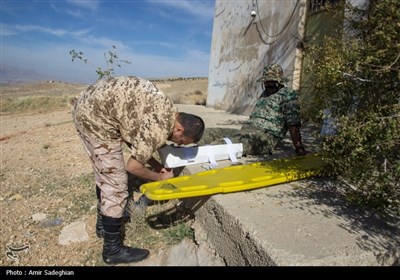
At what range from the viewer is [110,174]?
8.20 ft

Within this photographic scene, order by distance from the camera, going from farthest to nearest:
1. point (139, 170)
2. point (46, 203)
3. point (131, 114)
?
point (46, 203) < point (139, 170) < point (131, 114)

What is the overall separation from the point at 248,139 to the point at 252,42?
4.91 metres

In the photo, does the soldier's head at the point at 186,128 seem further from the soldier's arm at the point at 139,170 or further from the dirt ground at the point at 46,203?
the dirt ground at the point at 46,203

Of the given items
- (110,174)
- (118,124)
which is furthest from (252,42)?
(110,174)

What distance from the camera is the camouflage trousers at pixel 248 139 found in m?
3.76

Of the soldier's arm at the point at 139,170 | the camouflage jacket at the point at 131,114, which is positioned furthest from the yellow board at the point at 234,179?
the camouflage jacket at the point at 131,114

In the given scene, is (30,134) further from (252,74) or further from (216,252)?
(216,252)

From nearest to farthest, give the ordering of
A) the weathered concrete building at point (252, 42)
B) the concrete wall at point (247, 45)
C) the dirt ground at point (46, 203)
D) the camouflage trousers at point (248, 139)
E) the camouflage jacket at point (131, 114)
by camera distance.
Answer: the camouflage jacket at point (131, 114), the dirt ground at point (46, 203), the camouflage trousers at point (248, 139), the weathered concrete building at point (252, 42), the concrete wall at point (247, 45)

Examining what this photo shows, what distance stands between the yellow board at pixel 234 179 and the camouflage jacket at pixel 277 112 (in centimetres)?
65

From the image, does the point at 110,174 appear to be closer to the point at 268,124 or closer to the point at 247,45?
the point at 268,124

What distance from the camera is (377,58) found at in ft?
6.81

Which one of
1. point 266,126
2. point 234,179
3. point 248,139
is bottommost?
point 234,179

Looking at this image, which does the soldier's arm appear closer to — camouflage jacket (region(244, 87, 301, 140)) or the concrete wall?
camouflage jacket (region(244, 87, 301, 140))
